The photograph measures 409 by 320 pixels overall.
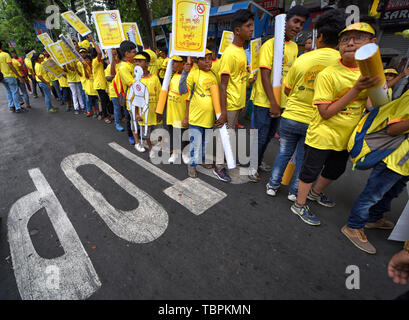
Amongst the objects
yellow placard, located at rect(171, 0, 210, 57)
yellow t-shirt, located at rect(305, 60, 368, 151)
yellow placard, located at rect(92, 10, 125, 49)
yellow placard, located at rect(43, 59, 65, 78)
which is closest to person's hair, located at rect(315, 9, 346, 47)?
yellow t-shirt, located at rect(305, 60, 368, 151)

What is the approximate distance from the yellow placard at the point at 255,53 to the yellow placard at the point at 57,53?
5.47 meters

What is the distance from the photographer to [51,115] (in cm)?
694

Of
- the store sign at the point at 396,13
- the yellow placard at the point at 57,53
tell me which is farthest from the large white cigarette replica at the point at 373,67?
the store sign at the point at 396,13

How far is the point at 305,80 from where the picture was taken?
233cm

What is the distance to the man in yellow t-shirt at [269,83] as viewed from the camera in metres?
2.67

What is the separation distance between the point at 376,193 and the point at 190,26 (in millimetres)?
2878

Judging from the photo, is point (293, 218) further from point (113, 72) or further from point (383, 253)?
point (113, 72)

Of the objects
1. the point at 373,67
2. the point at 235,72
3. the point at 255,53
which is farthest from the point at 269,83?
the point at 373,67

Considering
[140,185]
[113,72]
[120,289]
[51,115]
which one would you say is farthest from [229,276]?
[51,115]

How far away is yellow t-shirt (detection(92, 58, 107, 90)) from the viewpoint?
547 cm

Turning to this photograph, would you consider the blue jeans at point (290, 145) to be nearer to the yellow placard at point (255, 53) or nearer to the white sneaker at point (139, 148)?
the yellow placard at point (255, 53)

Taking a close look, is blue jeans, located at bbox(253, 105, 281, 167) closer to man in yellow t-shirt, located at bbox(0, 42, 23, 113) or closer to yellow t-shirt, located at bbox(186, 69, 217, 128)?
yellow t-shirt, located at bbox(186, 69, 217, 128)

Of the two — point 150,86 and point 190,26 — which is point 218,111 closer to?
point 190,26
